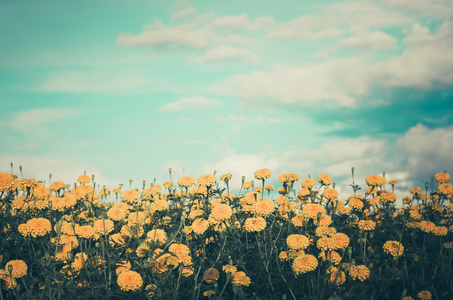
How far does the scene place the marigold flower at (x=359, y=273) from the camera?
Result: 427 cm

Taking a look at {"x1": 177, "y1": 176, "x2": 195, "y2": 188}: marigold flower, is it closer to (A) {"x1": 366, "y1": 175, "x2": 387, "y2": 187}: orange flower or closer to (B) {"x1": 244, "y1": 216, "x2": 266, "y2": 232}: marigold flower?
(B) {"x1": 244, "y1": 216, "x2": 266, "y2": 232}: marigold flower

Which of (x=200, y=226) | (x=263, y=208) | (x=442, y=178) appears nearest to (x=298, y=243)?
(x=263, y=208)

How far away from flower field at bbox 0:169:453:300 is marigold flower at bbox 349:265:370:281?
11 millimetres

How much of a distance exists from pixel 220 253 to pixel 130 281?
1.12m

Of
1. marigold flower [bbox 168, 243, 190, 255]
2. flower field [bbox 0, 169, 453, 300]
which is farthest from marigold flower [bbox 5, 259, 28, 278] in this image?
marigold flower [bbox 168, 243, 190, 255]

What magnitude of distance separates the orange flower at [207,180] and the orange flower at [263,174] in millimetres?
704

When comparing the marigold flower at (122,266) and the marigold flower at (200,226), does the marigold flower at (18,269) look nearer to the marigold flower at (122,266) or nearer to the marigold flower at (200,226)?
the marigold flower at (122,266)

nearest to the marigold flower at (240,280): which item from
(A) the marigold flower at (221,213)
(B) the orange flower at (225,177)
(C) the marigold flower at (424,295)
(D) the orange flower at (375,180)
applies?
(A) the marigold flower at (221,213)

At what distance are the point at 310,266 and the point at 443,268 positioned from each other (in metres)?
2.25

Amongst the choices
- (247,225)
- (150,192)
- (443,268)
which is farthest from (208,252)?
(443,268)

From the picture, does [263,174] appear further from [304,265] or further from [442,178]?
[442,178]

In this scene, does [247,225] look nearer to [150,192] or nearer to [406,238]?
[150,192]

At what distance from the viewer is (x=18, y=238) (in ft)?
16.9

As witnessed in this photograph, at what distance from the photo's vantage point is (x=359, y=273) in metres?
4.30
